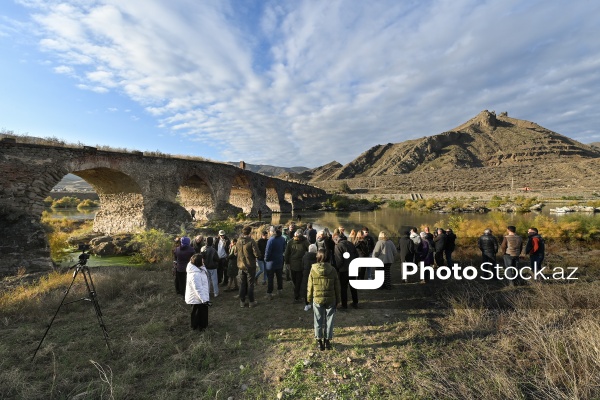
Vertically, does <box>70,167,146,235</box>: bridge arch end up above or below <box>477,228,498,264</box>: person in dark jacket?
above

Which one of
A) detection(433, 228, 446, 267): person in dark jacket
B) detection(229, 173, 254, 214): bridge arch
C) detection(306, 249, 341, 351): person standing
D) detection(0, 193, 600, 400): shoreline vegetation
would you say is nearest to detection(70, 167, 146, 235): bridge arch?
detection(0, 193, 600, 400): shoreline vegetation

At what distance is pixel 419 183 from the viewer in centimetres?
7275

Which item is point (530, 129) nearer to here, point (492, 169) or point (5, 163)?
point (492, 169)

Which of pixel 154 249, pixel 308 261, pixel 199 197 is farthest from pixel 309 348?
pixel 199 197

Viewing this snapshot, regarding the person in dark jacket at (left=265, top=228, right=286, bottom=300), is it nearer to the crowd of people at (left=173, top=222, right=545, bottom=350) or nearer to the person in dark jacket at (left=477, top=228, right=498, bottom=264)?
the crowd of people at (left=173, top=222, right=545, bottom=350)

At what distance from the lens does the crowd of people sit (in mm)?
4645

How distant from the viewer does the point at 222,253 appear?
7719mm

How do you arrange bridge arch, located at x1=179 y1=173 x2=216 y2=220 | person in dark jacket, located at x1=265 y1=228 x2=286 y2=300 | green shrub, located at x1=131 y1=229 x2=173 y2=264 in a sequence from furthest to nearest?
bridge arch, located at x1=179 y1=173 x2=216 y2=220
green shrub, located at x1=131 y1=229 x2=173 y2=264
person in dark jacket, located at x1=265 y1=228 x2=286 y2=300

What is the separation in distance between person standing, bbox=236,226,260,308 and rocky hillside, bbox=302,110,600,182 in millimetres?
95312

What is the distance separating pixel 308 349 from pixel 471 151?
432 ft

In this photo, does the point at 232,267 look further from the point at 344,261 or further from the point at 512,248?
the point at 512,248

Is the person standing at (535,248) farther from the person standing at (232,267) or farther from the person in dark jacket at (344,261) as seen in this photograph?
the person standing at (232,267)

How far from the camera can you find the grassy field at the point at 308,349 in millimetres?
3480

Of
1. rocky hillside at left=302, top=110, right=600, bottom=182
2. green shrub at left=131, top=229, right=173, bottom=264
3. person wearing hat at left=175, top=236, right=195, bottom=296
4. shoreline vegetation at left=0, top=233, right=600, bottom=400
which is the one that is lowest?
shoreline vegetation at left=0, top=233, right=600, bottom=400
